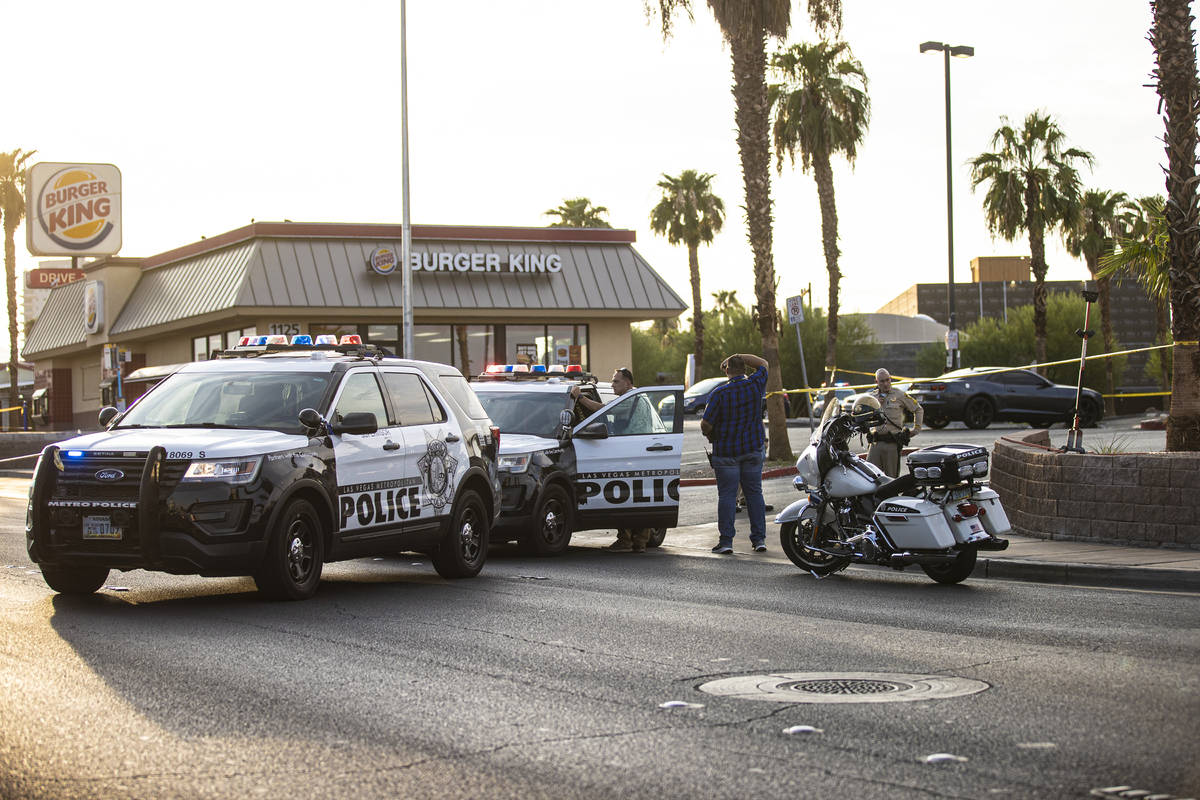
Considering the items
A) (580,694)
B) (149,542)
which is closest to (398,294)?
(149,542)

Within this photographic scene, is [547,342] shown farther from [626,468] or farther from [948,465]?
[948,465]

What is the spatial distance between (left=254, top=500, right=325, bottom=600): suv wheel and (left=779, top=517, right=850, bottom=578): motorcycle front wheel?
13.7ft

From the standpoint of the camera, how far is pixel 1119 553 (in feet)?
40.9

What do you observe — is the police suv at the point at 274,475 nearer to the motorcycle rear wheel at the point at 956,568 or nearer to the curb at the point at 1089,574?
the motorcycle rear wheel at the point at 956,568

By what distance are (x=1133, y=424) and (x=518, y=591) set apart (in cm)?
2668

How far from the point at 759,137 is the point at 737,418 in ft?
39.6

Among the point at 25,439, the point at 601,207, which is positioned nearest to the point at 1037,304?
the point at 601,207

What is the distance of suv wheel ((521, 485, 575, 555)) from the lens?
14.2 meters

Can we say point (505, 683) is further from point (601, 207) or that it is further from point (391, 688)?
point (601, 207)

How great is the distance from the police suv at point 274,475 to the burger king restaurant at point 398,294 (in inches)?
952

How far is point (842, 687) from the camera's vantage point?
6.95 m

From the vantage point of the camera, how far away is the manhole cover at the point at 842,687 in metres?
6.67

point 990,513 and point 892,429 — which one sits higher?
point 892,429

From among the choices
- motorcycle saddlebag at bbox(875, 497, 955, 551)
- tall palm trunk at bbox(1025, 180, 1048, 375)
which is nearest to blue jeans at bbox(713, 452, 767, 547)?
motorcycle saddlebag at bbox(875, 497, 955, 551)
